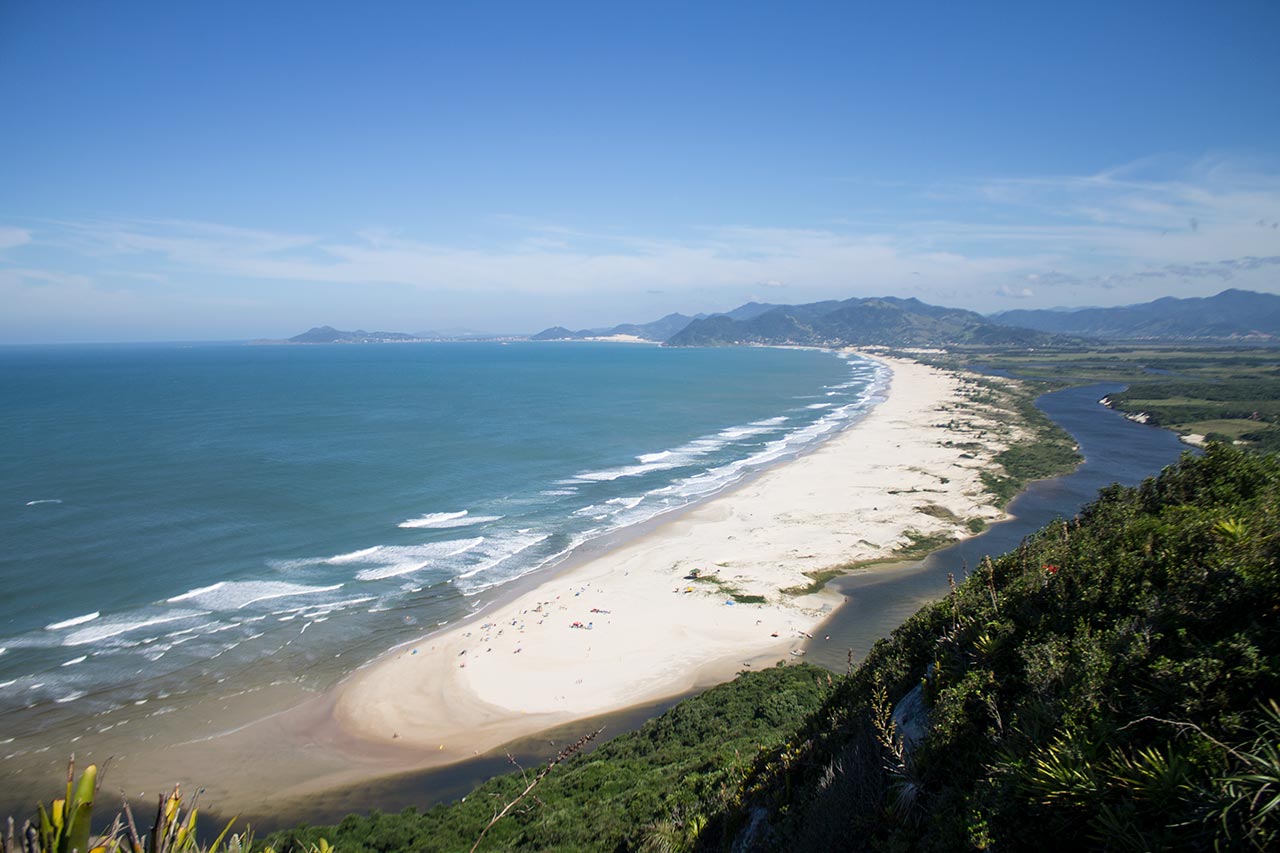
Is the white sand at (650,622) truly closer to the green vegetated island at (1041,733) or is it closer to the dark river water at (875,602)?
the dark river water at (875,602)

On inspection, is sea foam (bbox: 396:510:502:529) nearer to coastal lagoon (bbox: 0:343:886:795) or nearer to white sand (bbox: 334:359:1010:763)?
coastal lagoon (bbox: 0:343:886:795)

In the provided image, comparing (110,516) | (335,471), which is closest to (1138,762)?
(110,516)

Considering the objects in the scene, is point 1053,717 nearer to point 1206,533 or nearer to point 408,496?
point 1206,533

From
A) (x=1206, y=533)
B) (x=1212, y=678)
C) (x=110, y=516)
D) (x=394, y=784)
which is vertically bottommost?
(x=394, y=784)

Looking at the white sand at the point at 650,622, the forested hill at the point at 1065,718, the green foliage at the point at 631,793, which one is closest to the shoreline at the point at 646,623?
the white sand at the point at 650,622

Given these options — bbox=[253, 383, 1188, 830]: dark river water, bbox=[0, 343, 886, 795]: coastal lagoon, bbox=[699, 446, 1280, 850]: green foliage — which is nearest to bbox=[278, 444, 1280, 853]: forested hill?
bbox=[699, 446, 1280, 850]: green foliage

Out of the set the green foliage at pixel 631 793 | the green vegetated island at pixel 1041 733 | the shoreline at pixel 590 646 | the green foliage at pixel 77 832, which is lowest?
the shoreline at pixel 590 646
